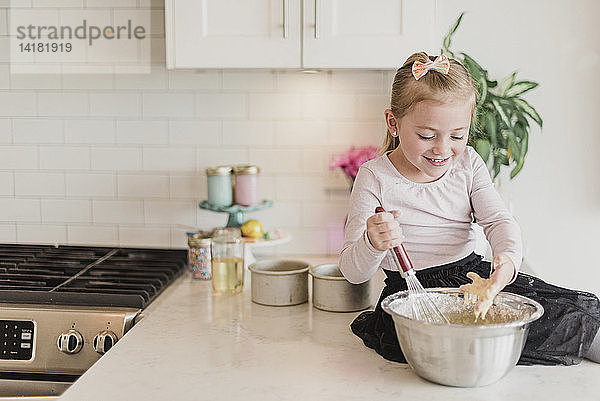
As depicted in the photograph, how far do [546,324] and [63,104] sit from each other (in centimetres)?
166

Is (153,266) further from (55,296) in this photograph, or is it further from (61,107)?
(61,107)

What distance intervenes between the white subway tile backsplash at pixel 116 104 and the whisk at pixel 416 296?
1.23m

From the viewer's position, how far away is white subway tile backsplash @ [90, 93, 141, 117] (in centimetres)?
241

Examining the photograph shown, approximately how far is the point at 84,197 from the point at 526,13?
4.95ft

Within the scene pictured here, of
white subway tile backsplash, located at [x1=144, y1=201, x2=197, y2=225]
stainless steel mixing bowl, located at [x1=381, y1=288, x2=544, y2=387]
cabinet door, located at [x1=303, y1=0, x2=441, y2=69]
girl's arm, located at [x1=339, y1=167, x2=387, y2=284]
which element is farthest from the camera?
white subway tile backsplash, located at [x1=144, y1=201, x2=197, y2=225]

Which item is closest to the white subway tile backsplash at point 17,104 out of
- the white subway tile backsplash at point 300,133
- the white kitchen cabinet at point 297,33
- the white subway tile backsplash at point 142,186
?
the white subway tile backsplash at point 142,186

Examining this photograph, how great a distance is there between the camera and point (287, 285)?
74.4 inches

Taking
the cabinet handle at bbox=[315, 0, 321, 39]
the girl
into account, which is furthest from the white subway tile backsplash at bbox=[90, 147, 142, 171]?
the girl

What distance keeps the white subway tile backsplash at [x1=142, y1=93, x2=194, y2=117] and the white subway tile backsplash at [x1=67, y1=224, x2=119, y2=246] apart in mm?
400

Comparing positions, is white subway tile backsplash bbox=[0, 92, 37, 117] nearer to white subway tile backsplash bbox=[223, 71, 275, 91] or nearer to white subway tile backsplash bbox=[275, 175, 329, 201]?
white subway tile backsplash bbox=[223, 71, 275, 91]

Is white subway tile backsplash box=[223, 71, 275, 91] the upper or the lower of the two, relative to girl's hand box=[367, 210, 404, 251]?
upper

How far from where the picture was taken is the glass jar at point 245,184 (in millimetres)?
2258

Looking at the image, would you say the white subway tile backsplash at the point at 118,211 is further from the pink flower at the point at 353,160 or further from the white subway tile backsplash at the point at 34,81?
the pink flower at the point at 353,160

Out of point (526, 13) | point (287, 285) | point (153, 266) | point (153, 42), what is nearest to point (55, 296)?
point (153, 266)
